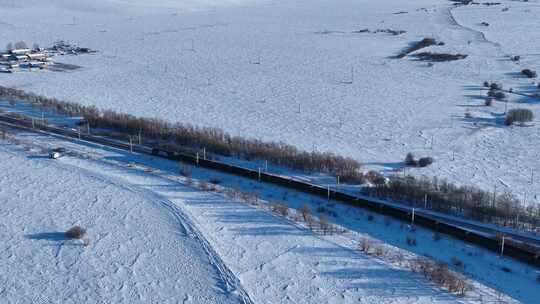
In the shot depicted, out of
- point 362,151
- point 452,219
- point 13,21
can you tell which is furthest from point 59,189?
point 13,21

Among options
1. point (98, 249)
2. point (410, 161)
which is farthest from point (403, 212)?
point (98, 249)

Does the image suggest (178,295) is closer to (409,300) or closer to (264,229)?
(264,229)

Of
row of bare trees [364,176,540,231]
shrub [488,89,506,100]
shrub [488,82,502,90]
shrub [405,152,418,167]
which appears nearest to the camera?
row of bare trees [364,176,540,231]

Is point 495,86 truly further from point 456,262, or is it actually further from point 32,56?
point 32,56

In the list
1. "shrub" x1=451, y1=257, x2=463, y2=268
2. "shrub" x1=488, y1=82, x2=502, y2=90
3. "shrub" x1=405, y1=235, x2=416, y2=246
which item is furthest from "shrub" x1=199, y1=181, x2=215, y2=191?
"shrub" x1=488, y1=82, x2=502, y2=90

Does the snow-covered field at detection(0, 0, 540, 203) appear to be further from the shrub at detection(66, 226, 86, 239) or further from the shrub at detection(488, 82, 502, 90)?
the shrub at detection(66, 226, 86, 239)

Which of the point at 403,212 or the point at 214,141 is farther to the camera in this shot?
the point at 214,141

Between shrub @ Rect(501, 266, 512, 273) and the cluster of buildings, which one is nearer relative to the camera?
shrub @ Rect(501, 266, 512, 273)
